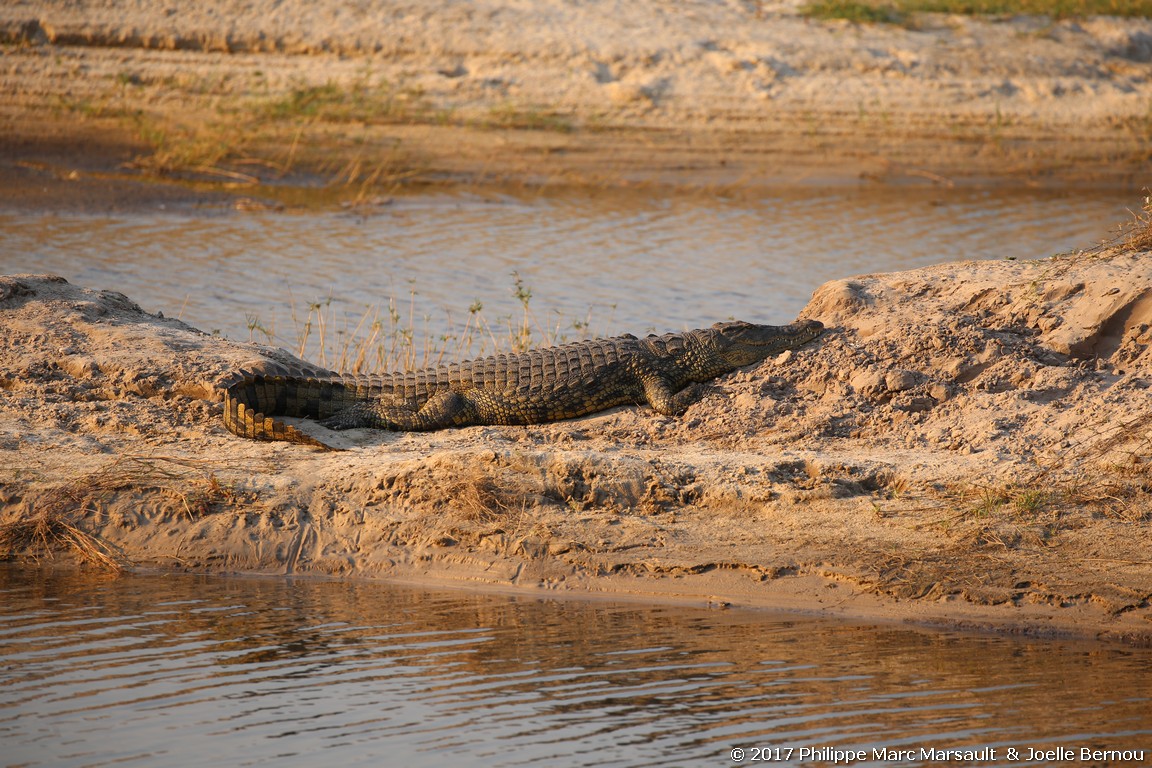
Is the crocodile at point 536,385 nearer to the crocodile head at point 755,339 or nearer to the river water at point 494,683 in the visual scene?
the crocodile head at point 755,339

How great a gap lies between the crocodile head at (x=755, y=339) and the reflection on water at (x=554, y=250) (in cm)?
287

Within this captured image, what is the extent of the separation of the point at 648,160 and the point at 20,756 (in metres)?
12.6

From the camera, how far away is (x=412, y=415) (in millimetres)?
6680

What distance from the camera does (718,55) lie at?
53.5 feet

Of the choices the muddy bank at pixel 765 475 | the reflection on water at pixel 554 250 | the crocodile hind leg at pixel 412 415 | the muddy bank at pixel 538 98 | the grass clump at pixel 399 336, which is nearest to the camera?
the muddy bank at pixel 765 475

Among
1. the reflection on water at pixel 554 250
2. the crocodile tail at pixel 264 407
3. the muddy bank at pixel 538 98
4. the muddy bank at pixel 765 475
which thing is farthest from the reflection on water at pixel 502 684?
the muddy bank at pixel 538 98

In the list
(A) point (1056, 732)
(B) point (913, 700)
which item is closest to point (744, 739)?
(B) point (913, 700)

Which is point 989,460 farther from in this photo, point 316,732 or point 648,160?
point 648,160

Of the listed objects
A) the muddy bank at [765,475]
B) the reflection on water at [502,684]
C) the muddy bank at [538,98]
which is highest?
the muddy bank at [538,98]

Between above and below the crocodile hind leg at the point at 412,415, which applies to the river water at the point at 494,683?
below

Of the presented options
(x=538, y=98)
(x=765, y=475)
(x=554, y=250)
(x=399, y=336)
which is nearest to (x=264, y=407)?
(x=765, y=475)

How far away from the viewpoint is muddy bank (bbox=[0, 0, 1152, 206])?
15.3 m

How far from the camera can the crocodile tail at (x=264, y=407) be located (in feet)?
20.5

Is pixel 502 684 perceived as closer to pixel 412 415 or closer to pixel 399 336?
pixel 412 415
